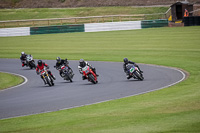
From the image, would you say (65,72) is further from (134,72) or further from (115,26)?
(115,26)

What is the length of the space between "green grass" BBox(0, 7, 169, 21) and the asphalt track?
158 ft

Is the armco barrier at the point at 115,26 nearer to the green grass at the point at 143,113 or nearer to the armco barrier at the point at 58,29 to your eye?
the armco barrier at the point at 58,29

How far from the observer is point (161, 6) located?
7275 cm

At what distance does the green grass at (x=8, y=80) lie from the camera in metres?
22.3

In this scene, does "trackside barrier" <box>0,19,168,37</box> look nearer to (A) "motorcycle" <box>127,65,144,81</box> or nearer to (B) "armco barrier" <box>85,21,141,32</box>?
(B) "armco barrier" <box>85,21,141,32</box>

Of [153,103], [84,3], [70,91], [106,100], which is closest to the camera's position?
[153,103]

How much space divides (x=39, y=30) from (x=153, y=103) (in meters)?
45.7

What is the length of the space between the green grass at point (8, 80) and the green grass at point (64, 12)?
47813 mm

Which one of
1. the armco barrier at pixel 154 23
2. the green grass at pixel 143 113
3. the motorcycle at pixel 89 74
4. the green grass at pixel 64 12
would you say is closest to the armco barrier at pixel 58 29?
the armco barrier at pixel 154 23

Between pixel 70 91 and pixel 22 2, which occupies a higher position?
pixel 22 2

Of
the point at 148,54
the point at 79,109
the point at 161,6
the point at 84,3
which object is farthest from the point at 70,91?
the point at 84,3

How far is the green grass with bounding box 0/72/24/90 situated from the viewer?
73.2ft

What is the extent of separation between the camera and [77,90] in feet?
61.9

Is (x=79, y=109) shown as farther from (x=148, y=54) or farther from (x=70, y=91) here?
(x=148, y=54)
